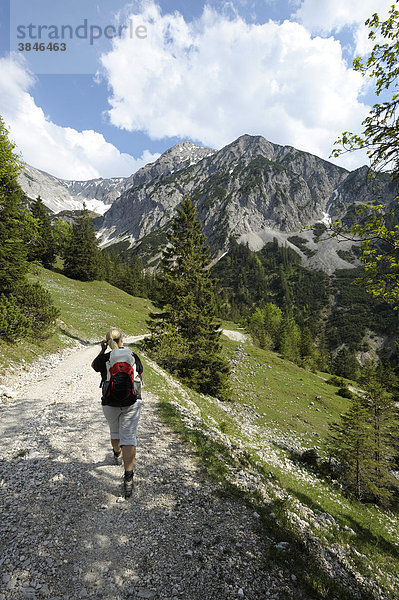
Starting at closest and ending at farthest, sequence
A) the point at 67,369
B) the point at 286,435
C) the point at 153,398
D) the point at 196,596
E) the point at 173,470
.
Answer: the point at 196,596 < the point at 173,470 < the point at 153,398 < the point at 67,369 < the point at 286,435

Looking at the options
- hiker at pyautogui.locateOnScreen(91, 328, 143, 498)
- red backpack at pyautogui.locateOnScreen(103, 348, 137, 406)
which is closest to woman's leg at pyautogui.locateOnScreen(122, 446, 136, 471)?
hiker at pyautogui.locateOnScreen(91, 328, 143, 498)

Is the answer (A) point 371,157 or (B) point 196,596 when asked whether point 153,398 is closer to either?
(B) point 196,596

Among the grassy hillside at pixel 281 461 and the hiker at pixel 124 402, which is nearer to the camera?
the grassy hillside at pixel 281 461

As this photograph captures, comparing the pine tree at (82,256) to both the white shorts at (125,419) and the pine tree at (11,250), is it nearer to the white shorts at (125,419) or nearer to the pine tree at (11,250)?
the pine tree at (11,250)

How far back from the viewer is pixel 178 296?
22609 millimetres

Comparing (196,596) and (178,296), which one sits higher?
(178,296)

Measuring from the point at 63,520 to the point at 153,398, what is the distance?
8.22m

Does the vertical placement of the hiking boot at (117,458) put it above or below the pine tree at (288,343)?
above

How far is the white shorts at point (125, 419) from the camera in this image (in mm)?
5844

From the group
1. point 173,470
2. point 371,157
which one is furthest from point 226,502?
point 371,157

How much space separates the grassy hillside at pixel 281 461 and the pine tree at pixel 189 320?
78.3 inches

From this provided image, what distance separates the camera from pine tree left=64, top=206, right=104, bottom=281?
52812 millimetres

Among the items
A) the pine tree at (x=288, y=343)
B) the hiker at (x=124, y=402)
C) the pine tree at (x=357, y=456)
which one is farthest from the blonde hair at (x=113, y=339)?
the pine tree at (x=288, y=343)

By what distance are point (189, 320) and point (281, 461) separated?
1245 cm
